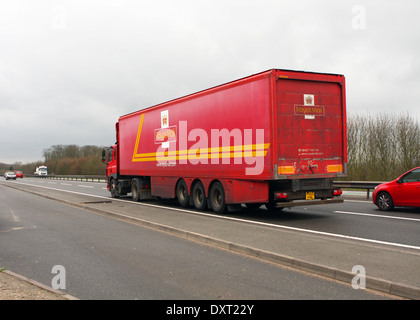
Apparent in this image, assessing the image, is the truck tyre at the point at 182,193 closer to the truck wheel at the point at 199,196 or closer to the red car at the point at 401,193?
the truck wheel at the point at 199,196

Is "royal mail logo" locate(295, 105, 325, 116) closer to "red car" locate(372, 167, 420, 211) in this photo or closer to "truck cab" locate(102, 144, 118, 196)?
"red car" locate(372, 167, 420, 211)

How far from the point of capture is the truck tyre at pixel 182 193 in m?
14.5

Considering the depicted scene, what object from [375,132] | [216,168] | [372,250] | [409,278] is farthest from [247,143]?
[375,132]

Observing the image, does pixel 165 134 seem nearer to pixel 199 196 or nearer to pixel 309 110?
pixel 199 196

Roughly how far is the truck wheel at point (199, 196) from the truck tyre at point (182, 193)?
536mm

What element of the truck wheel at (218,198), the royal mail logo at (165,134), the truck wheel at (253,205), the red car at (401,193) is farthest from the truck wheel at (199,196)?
the red car at (401,193)

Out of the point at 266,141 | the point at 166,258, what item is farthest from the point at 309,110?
the point at 166,258

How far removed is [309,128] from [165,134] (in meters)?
6.30

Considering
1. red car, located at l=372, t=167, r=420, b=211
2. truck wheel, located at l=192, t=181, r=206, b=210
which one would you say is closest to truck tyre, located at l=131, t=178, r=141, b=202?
truck wheel, located at l=192, t=181, r=206, b=210

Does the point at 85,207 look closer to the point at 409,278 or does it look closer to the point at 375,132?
the point at 409,278

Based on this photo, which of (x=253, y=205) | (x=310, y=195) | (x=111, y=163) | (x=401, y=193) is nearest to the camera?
(x=310, y=195)

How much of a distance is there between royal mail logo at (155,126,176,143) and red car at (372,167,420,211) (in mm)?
7439

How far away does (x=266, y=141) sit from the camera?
10492mm
